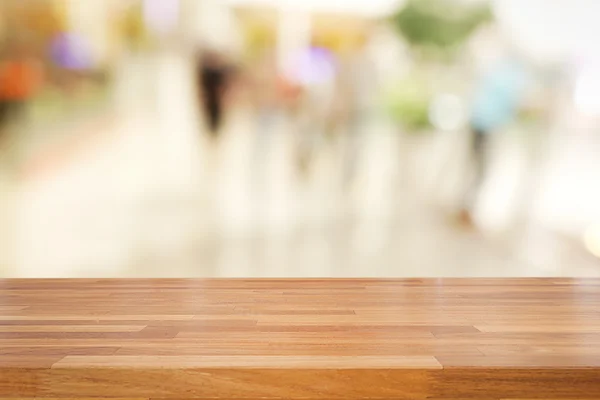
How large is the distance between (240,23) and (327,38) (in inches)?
14.2

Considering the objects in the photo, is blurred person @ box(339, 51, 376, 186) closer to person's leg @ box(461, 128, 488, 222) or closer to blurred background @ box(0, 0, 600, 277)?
blurred background @ box(0, 0, 600, 277)

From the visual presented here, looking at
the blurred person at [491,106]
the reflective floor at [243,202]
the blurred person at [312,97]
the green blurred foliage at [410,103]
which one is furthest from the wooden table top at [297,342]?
the blurred person at [491,106]

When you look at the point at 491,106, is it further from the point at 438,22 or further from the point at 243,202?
the point at 243,202

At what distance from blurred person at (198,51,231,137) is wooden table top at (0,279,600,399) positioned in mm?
1949

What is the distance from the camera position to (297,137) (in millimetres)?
3191

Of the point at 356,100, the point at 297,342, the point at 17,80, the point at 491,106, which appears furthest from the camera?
the point at 491,106

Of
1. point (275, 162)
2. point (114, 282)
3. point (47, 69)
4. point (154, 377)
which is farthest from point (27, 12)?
point (154, 377)

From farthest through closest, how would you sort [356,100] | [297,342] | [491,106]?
1. [491,106]
2. [356,100]
3. [297,342]

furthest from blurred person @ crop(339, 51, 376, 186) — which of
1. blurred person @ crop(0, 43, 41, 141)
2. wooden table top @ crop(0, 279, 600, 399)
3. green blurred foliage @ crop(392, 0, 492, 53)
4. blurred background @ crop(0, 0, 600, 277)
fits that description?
wooden table top @ crop(0, 279, 600, 399)

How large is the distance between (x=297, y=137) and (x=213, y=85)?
40 cm

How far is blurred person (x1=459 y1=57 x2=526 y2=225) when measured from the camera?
10.8ft

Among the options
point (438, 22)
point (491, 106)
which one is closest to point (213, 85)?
point (438, 22)

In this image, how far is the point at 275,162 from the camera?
321cm

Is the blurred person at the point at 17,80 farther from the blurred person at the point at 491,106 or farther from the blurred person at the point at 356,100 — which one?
the blurred person at the point at 491,106
